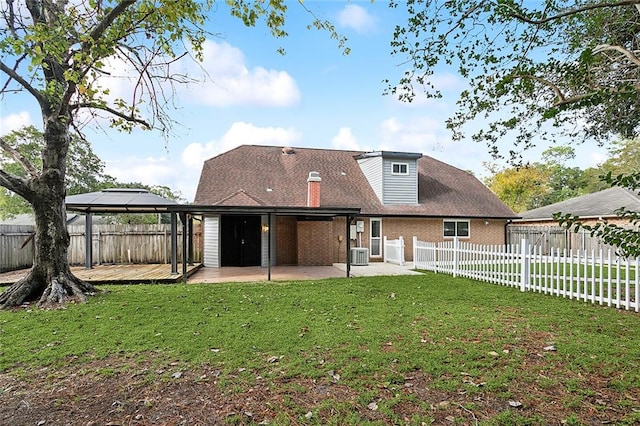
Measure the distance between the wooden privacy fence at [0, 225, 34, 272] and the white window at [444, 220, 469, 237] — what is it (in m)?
17.0

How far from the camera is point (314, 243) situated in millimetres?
15055

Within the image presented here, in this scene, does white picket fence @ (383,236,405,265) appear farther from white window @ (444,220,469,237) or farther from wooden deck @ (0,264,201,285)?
wooden deck @ (0,264,201,285)

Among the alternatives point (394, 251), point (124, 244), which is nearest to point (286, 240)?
point (394, 251)

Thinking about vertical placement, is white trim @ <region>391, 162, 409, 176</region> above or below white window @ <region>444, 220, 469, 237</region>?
above

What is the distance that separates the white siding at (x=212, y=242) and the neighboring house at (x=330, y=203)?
4cm

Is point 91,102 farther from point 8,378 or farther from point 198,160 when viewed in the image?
point 198,160

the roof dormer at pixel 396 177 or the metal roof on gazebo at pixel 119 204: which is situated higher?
the roof dormer at pixel 396 177

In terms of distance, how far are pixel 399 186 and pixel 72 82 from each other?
548 inches

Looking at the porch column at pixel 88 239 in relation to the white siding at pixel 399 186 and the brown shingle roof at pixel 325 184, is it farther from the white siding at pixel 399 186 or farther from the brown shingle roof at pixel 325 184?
the white siding at pixel 399 186

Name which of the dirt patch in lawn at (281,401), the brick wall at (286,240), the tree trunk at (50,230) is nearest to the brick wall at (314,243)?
the brick wall at (286,240)

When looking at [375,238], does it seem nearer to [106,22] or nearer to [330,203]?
[330,203]

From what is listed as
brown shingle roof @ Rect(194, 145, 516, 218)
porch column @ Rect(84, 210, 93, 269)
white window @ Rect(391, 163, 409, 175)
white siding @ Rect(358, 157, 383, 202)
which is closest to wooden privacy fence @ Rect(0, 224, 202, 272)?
porch column @ Rect(84, 210, 93, 269)

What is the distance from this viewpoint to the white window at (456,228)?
1803 centimetres

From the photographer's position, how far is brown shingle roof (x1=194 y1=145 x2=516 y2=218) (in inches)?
651
